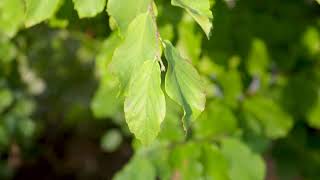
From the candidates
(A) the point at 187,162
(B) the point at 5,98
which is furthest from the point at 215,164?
(B) the point at 5,98

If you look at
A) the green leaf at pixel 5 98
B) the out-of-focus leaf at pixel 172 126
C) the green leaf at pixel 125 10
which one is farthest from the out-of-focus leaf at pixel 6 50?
the green leaf at pixel 125 10

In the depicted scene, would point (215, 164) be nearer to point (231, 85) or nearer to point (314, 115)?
point (231, 85)

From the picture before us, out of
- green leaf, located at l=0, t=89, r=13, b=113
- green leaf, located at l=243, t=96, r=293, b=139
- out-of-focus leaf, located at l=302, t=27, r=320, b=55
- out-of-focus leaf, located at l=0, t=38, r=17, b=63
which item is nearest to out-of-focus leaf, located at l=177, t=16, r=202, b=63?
green leaf, located at l=243, t=96, r=293, b=139

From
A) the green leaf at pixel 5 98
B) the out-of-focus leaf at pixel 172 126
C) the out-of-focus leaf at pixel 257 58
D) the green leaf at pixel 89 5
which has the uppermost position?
the green leaf at pixel 89 5

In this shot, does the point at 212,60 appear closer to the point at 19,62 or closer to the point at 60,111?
the point at 19,62

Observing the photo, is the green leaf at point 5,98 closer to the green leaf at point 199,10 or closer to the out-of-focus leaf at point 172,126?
the out-of-focus leaf at point 172,126

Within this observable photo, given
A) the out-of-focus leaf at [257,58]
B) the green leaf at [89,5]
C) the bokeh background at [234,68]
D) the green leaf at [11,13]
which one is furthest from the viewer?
the out-of-focus leaf at [257,58]
